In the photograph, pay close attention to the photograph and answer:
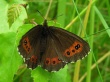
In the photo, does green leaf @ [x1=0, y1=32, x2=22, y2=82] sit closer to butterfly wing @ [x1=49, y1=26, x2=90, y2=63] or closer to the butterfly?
the butterfly

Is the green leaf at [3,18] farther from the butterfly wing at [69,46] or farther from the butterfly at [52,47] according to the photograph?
the butterfly wing at [69,46]

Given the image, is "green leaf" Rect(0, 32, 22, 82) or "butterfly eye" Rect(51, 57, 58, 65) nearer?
"green leaf" Rect(0, 32, 22, 82)

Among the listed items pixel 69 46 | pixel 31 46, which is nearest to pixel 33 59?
pixel 31 46

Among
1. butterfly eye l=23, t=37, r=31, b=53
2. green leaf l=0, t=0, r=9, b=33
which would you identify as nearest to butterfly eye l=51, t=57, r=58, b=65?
butterfly eye l=23, t=37, r=31, b=53

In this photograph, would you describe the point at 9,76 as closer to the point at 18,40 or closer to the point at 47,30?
the point at 18,40

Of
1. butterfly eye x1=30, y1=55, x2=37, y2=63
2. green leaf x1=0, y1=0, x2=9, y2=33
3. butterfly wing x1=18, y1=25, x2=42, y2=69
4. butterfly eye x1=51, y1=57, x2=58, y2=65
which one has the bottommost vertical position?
butterfly eye x1=51, y1=57, x2=58, y2=65

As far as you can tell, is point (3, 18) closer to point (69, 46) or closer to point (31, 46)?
point (31, 46)

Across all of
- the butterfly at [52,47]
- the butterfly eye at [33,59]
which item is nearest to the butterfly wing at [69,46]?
the butterfly at [52,47]
